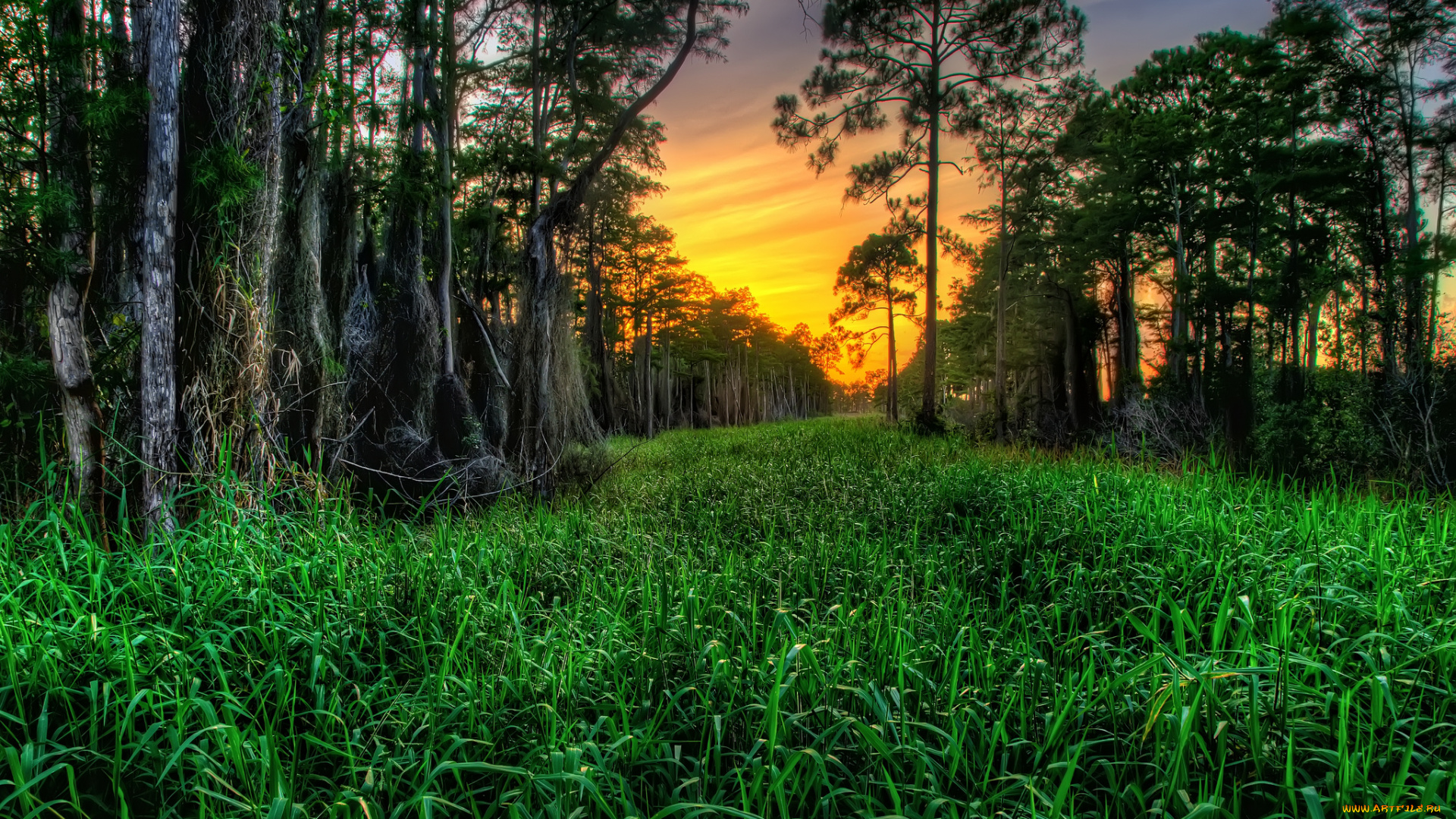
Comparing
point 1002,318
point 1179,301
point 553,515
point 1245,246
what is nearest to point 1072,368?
point 1002,318

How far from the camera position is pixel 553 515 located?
5.71 meters

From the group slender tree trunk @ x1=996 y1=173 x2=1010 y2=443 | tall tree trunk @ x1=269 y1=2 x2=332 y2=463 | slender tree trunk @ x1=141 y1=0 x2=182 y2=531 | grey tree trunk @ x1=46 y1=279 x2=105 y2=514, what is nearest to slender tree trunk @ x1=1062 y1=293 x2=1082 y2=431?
slender tree trunk @ x1=996 y1=173 x2=1010 y2=443

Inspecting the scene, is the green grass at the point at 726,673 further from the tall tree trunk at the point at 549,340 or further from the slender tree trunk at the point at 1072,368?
the slender tree trunk at the point at 1072,368

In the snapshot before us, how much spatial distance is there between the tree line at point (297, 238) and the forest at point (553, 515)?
39 millimetres

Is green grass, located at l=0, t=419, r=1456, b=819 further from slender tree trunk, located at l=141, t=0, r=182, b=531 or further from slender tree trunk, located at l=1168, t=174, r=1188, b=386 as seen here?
slender tree trunk, located at l=1168, t=174, r=1188, b=386

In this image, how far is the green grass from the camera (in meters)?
1.63

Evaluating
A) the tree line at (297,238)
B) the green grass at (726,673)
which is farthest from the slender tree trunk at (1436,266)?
the tree line at (297,238)

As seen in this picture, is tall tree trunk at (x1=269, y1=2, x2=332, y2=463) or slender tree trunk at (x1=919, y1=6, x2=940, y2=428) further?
slender tree trunk at (x1=919, y1=6, x2=940, y2=428)

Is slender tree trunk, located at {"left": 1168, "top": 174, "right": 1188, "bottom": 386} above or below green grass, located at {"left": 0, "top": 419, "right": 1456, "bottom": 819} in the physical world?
above

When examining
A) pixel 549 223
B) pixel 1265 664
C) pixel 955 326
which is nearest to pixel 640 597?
pixel 1265 664

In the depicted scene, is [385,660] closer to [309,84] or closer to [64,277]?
[64,277]

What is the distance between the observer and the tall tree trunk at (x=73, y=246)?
3383 millimetres

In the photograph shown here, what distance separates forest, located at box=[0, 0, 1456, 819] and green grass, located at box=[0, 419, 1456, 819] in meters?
0.03

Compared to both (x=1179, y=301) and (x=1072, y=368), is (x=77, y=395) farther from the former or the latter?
(x=1072, y=368)
